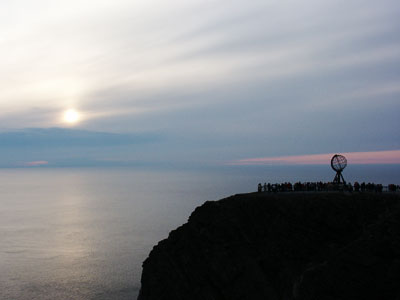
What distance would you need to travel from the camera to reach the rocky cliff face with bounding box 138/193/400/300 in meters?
31.6

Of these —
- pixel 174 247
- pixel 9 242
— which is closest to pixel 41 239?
pixel 9 242

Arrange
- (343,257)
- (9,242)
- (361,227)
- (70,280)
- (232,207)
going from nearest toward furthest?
(343,257), (361,227), (232,207), (70,280), (9,242)

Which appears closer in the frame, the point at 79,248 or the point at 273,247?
the point at 273,247

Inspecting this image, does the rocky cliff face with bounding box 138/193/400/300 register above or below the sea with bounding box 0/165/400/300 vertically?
above

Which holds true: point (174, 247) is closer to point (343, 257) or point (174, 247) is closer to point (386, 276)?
point (343, 257)

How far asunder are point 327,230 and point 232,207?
36.3 ft

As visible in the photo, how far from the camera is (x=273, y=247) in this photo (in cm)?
3962

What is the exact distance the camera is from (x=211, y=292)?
41000 millimetres

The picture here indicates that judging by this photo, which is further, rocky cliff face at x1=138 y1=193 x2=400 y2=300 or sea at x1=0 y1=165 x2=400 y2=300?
sea at x1=0 y1=165 x2=400 y2=300

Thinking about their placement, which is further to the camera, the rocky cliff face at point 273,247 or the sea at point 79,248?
the sea at point 79,248

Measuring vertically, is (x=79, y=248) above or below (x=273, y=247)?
below

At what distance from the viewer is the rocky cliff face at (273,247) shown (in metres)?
31.6

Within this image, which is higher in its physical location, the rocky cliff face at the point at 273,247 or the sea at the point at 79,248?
the rocky cliff face at the point at 273,247

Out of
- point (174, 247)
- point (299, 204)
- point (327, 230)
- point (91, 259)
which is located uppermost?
point (299, 204)
